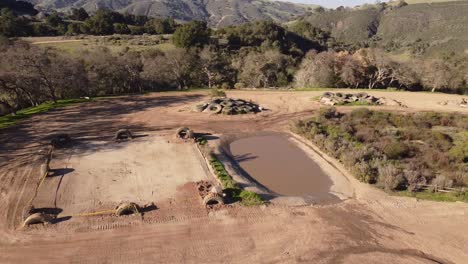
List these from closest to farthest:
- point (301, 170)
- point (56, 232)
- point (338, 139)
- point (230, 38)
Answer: point (56, 232)
point (301, 170)
point (338, 139)
point (230, 38)

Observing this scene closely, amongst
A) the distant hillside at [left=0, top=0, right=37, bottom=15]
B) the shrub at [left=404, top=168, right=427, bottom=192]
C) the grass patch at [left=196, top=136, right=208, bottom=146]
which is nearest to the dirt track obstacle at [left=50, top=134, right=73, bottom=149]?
the grass patch at [left=196, top=136, right=208, bottom=146]

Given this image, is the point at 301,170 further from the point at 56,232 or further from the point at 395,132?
the point at 56,232

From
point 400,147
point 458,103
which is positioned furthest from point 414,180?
point 458,103

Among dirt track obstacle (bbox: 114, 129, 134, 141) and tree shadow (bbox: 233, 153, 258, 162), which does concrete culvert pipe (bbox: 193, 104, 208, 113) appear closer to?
dirt track obstacle (bbox: 114, 129, 134, 141)

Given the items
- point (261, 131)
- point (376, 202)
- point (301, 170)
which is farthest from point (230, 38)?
point (376, 202)

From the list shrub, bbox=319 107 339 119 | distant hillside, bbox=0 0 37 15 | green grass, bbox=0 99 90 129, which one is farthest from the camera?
distant hillside, bbox=0 0 37 15

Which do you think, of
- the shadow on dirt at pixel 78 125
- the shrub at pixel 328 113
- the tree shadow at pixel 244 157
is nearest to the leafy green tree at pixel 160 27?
the shadow on dirt at pixel 78 125

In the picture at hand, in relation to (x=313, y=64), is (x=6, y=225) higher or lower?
lower
